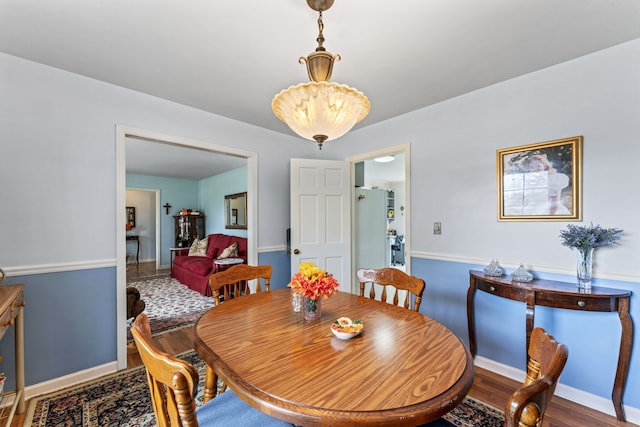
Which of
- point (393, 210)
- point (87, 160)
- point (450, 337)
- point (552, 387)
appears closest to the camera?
point (552, 387)

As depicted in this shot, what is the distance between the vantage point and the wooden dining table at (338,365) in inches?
29.8

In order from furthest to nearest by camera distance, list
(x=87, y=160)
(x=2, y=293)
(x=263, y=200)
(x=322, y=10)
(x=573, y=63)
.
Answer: (x=263, y=200), (x=87, y=160), (x=573, y=63), (x=2, y=293), (x=322, y=10)

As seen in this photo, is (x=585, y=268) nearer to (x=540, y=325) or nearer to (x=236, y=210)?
(x=540, y=325)

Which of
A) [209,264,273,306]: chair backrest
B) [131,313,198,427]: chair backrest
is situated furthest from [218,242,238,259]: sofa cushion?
[131,313,198,427]: chair backrest

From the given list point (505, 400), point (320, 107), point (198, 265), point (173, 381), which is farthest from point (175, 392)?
point (198, 265)

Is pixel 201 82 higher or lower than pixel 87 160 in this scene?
higher

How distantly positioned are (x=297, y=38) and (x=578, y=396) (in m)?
3.02

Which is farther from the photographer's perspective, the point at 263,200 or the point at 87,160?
the point at 263,200

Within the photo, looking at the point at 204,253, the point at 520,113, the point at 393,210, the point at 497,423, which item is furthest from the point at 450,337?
the point at 393,210

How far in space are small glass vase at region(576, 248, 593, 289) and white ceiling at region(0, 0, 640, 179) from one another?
4.40 ft

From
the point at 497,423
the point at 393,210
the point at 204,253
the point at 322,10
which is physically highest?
the point at 322,10

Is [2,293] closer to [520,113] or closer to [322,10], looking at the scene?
[322,10]

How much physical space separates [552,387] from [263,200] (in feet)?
9.83

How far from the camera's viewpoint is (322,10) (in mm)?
1402
